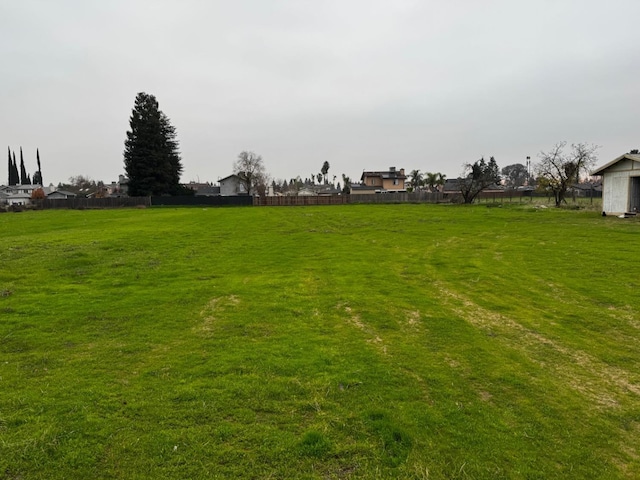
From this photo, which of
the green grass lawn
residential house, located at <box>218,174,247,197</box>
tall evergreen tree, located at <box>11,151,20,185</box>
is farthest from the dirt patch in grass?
tall evergreen tree, located at <box>11,151,20,185</box>

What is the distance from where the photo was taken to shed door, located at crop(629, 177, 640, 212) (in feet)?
86.1

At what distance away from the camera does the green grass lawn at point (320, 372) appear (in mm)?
3834

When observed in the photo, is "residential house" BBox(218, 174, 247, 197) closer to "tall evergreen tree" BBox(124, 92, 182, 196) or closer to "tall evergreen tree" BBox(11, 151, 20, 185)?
"tall evergreen tree" BBox(124, 92, 182, 196)

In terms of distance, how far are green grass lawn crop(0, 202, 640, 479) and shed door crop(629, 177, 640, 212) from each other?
17.8m

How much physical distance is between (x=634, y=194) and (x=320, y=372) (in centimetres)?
3037

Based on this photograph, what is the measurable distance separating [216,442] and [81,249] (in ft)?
47.8

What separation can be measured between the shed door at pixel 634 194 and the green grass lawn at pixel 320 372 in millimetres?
17780

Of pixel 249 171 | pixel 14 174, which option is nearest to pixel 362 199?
pixel 249 171

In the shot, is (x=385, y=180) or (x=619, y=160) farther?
(x=385, y=180)

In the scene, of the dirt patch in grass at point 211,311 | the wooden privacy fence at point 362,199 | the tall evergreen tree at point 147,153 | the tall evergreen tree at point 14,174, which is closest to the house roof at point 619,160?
the wooden privacy fence at point 362,199

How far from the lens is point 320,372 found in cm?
557

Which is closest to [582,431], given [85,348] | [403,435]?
[403,435]

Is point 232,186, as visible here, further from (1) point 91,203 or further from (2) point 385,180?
(2) point 385,180

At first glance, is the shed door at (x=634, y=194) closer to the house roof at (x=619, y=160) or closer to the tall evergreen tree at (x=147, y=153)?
the house roof at (x=619, y=160)
